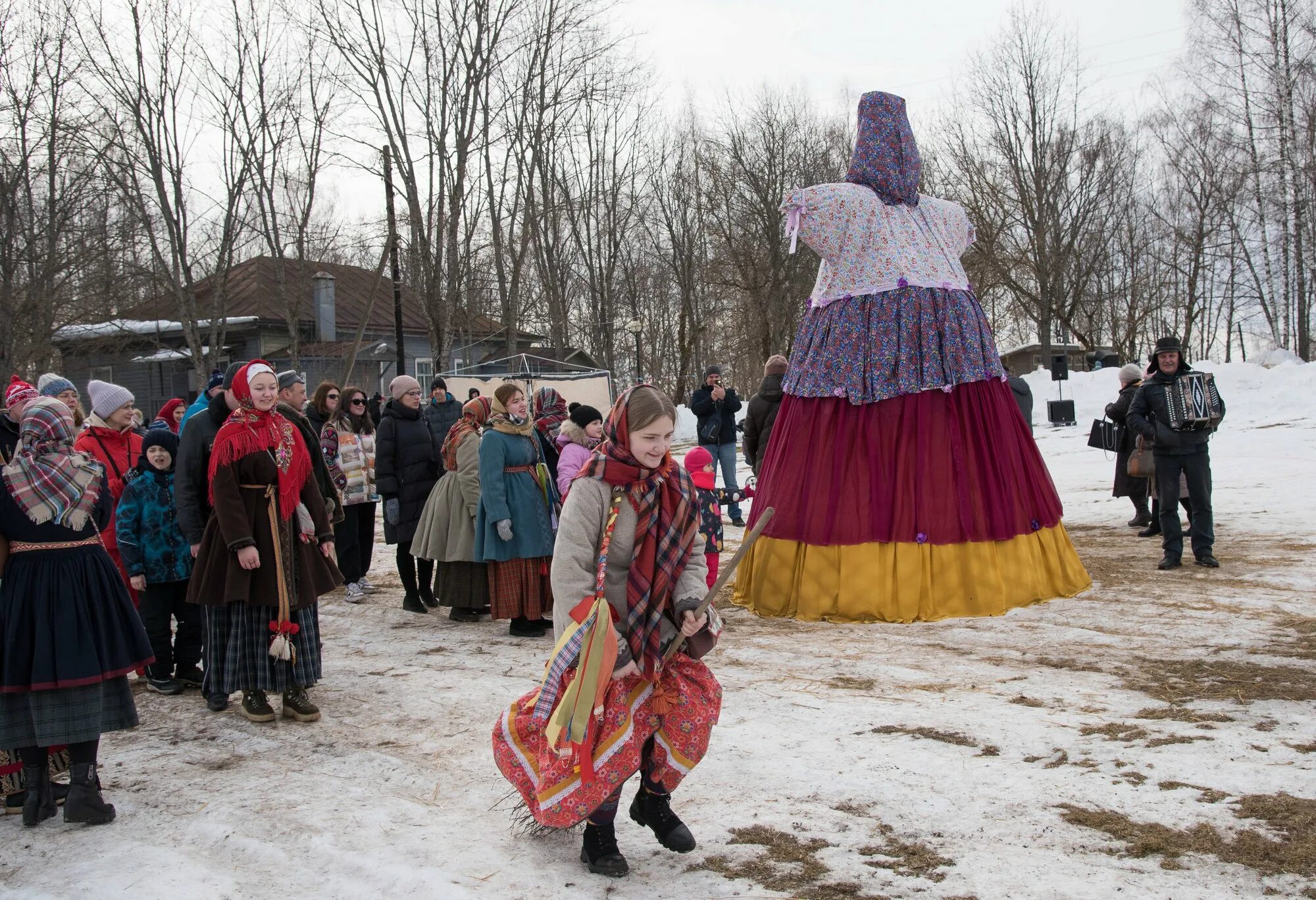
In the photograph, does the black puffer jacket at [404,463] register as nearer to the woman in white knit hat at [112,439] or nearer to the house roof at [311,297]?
the woman in white knit hat at [112,439]

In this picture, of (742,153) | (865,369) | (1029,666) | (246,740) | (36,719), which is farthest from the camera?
(742,153)

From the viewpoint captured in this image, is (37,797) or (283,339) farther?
(283,339)

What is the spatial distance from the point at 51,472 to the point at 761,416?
21.8 feet

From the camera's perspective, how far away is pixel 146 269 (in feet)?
72.4

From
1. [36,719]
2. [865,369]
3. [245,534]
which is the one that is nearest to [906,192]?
[865,369]

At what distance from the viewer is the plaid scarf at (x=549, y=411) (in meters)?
6.97

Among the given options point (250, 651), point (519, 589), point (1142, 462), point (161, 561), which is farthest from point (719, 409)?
point (250, 651)

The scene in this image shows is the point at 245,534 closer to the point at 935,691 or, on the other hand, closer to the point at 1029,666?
the point at 935,691

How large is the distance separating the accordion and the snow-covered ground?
158 cm

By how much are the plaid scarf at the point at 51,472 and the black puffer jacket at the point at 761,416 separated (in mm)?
6236

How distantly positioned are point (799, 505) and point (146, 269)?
1993 centimetres

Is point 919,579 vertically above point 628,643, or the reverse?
point 628,643

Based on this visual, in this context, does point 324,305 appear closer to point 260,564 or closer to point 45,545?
point 260,564

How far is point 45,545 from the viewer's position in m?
3.87
